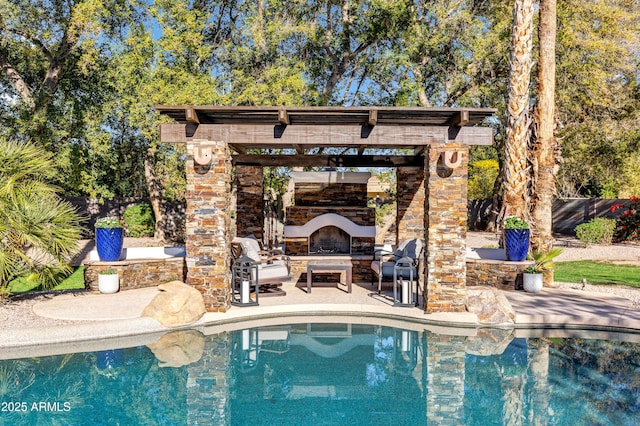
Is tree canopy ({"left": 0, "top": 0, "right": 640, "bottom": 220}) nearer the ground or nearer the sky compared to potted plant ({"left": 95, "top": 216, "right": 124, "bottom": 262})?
nearer the sky

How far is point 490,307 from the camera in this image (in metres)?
7.70

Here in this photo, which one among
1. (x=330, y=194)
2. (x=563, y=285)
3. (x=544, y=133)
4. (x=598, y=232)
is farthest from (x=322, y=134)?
(x=598, y=232)

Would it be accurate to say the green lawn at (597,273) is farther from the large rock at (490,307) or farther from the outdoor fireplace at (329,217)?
the outdoor fireplace at (329,217)

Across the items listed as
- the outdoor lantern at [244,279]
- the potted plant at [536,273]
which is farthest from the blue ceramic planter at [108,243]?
the potted plant at [536,273]

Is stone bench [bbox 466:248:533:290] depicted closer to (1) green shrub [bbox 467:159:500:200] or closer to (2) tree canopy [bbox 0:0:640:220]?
(2) tree canopy [bbox 0:0:640:220]

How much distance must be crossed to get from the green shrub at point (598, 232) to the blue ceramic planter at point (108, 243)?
56.1ft

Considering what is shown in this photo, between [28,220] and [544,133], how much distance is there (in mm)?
10968

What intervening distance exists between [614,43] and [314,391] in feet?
54.3

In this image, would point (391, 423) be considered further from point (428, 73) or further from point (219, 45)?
point (219, 45)

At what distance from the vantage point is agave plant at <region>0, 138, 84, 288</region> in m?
7.53

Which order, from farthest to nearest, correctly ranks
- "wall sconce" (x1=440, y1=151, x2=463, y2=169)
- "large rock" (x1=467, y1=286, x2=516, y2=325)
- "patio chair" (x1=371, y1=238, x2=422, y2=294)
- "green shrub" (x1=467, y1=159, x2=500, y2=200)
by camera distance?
"green shrub" (x1=467, y1=159, x2=500, y2=200)
"patio chair" (x1=371, y1=238, x2=422, y2=294)
"wall sconce" (x1=440, y1=151, x2=463, y2=169)
"large rock" (x1=467, y1=286, x2=516, y2=325)

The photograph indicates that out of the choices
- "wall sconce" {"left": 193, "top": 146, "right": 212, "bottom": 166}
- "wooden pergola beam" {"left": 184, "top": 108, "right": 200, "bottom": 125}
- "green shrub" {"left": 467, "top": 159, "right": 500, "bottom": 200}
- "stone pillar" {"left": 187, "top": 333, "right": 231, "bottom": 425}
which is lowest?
"stone pillar" {"left": 187, "top": 333, "right": 231, "bottom": 425}

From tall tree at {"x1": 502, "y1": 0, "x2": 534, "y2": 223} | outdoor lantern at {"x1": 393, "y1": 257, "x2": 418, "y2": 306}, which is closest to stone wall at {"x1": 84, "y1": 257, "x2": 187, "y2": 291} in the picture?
outdoor lantern at {"x1": 393, "y1": 257, "x2": 418, "y2": 306}

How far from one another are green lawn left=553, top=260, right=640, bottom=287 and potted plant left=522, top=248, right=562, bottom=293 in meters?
1.65
